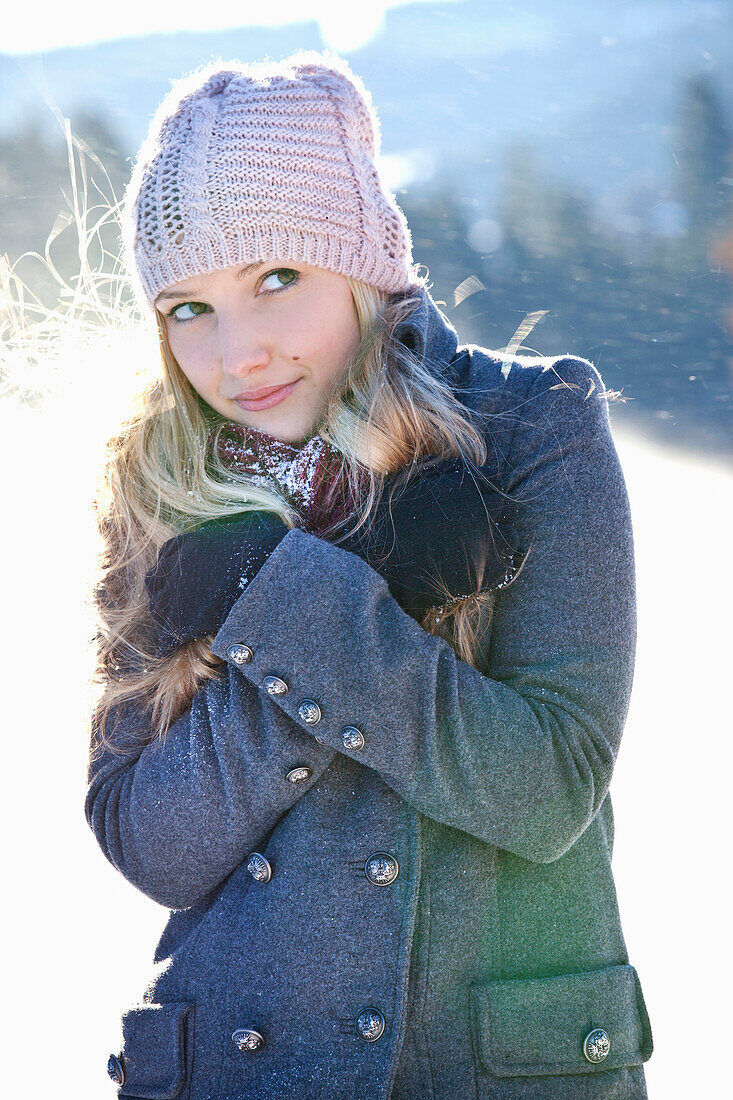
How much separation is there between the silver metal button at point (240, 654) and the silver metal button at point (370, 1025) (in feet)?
1.50

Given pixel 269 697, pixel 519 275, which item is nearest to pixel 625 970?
pixel 269 697

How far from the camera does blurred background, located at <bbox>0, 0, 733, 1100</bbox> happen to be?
2078 millimetres

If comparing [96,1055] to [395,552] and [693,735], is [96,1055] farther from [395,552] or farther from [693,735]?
[693,735]

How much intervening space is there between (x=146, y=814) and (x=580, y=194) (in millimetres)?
4170

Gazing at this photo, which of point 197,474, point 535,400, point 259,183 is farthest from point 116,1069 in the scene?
point 259,183

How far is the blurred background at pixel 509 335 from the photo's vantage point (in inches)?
81.8

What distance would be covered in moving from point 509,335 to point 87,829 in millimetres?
2520

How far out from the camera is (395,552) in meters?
1.20

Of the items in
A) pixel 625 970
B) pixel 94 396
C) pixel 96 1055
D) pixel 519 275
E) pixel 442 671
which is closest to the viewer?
pixel 442 671

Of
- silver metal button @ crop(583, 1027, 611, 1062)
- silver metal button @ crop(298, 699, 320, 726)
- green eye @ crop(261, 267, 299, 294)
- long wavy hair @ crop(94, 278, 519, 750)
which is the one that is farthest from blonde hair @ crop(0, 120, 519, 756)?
silver metal button @ crop(583, 1027, 611, 1062)

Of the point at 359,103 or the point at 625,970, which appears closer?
the point at 625,970

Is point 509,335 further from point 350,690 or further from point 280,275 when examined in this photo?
point 350,690

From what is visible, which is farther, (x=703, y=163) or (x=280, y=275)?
(x=703, y=163)

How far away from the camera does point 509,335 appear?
3.96 metres
